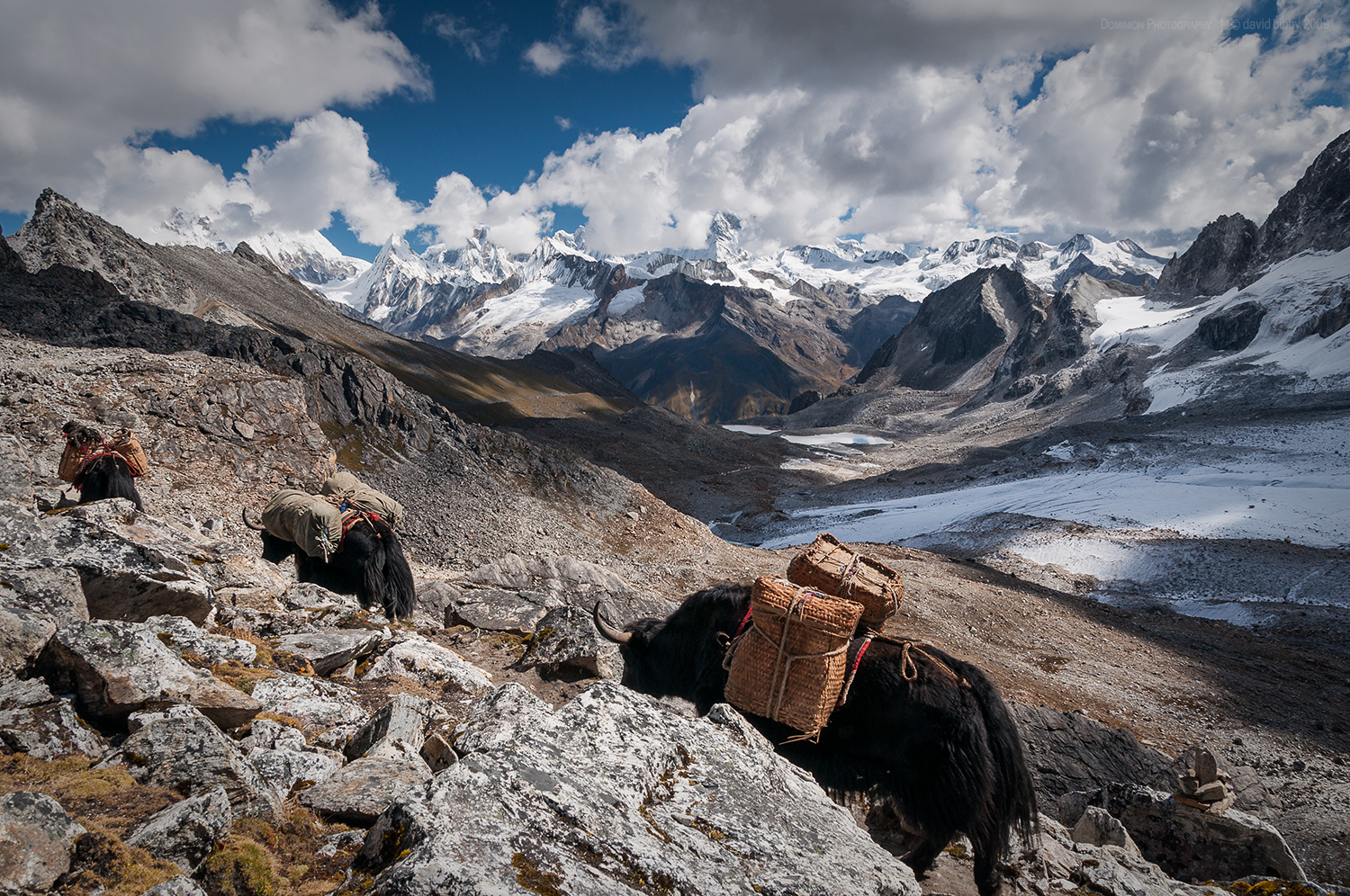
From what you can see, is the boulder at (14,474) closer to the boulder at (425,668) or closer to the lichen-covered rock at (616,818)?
the boulder at (425,668)

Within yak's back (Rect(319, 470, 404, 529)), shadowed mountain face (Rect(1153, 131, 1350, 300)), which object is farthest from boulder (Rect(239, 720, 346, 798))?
shadowed mountain face (Rect(1153, 131, 1350, 300))

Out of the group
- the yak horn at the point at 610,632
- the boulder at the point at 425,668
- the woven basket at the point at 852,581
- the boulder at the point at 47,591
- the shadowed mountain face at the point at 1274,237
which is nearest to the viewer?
the boulder at the point at 47,591

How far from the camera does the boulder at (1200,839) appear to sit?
15.5 feet

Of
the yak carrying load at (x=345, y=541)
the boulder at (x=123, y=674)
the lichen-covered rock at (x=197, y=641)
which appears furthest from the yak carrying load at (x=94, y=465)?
the boulder at (x=123, y=674)

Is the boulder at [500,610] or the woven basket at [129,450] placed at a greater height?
the woven basket at [129,450]

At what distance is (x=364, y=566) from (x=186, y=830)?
5527mm

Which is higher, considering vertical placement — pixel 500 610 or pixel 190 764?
pixel 190 764

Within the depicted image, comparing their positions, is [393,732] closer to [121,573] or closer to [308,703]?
[308,703]

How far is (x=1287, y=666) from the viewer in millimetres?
11375

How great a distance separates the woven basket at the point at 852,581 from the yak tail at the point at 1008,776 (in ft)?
2.69

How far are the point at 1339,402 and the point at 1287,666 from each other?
41.4 meters

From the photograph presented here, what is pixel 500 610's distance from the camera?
324 inches

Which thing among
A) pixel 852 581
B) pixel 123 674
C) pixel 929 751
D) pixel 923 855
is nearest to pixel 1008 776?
pixel 929 751

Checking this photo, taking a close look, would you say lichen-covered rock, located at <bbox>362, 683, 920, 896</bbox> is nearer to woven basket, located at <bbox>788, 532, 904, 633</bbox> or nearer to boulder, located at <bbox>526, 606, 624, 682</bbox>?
woven basket, located at <bbox>788, 532, 904, 633</bbox>
